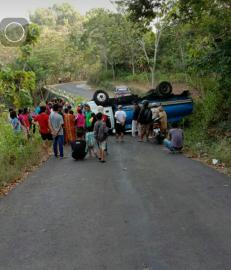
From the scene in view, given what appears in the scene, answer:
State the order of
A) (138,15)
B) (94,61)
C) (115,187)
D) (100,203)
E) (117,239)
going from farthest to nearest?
1. (94,61)
2. (138,15)
3. (115,187)
4. (100,203)
5. (117,239)

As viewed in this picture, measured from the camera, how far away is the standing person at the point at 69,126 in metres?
17.3

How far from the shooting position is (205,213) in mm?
7598

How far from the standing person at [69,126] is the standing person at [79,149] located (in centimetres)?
284

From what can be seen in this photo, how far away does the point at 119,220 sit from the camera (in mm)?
Result: 7301

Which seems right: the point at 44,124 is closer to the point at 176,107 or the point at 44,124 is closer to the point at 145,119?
the point at 145,119

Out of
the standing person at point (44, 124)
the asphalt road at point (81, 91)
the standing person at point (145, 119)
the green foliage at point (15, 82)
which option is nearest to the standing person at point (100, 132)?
the standing person at point (44, 124)

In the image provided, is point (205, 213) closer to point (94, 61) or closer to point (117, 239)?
point (117, 239)

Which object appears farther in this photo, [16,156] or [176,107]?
[176,107]

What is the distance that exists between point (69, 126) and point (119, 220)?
10.5 m

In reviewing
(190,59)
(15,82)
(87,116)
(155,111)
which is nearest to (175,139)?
(87,116)

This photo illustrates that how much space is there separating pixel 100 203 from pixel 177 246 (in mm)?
2702

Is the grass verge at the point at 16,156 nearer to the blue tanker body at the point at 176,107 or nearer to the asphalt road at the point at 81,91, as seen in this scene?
the blue tanker body at the point at 176,107

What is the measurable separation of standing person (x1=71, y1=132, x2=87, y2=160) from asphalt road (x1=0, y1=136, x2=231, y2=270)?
190 cm

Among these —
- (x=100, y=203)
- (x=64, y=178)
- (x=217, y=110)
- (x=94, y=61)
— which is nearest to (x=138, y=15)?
(x=217, y=110)
